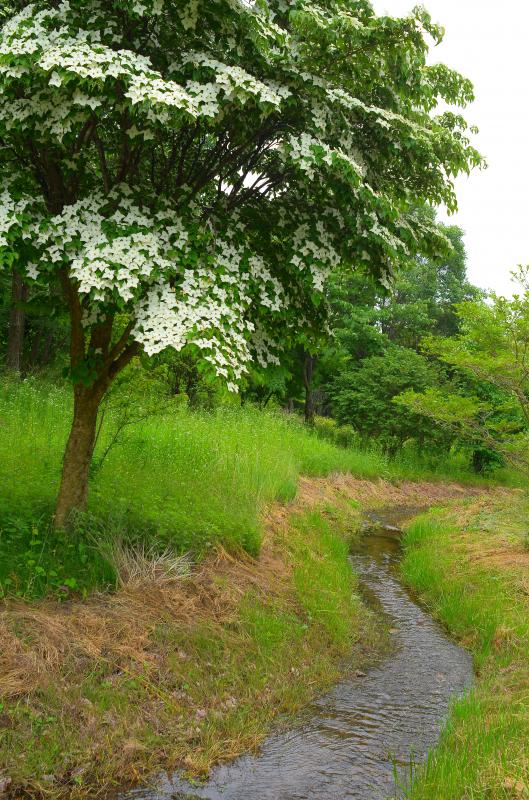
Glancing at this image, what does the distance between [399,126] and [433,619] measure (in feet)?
20.2

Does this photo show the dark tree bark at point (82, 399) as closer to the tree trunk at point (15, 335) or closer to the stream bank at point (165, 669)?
the stream bank at point (165, 669)

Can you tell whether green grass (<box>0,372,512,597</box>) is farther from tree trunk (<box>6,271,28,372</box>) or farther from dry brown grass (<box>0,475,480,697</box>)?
tree trunk (<box>6,271,28,372</box>)

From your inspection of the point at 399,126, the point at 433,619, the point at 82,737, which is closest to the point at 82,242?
the point at 399,126

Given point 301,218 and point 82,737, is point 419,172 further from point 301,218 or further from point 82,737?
point 82,737

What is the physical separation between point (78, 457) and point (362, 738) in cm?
390

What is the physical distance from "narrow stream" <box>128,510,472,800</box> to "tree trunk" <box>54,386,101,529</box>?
10.2ft

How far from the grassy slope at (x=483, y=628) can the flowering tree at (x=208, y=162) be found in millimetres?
3164

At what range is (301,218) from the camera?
6.61m

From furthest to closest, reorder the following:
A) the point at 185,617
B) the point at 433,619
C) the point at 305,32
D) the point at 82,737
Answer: the point at 433,619, the point at 185,617, the point at 305,32, the point at 82,737

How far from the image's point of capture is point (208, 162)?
672 cm

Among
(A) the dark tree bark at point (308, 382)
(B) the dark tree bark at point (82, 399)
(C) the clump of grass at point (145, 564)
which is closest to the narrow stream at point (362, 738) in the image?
(C) the clump of grass at point (145, 564)

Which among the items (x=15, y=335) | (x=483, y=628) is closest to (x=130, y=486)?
(x=483, y=628)

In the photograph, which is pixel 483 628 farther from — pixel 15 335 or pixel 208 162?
pixel 15 335

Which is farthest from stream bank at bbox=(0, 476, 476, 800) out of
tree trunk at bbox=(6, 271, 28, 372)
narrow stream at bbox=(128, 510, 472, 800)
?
tree trunk at bbox=(6, 271, 28, 372)
